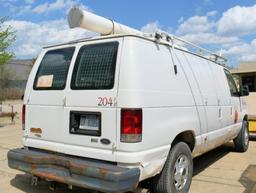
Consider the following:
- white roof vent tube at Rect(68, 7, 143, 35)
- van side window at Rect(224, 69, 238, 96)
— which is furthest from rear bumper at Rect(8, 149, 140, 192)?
van side window at Rect(224, 69, 238, 96)

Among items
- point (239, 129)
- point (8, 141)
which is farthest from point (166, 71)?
point (8, 141)

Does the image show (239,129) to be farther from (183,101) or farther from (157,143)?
(157,143)

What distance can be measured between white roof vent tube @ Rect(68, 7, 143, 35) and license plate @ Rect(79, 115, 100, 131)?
1195 mm

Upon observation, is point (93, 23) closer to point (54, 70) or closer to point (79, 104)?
point (54, 70)

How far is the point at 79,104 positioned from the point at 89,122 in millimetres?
280

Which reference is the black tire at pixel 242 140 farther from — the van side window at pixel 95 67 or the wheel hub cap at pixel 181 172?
the van side window at pixel 95 67

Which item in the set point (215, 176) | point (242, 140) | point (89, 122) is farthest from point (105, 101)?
point (242, 140)

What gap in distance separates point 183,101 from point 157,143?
97 cm

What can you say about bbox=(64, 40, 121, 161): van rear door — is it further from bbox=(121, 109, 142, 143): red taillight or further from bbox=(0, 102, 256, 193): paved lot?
bbox=(0, 102, 256, 193): paved lot

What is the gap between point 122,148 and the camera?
4.28 meters

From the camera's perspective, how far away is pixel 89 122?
4629 millimetres

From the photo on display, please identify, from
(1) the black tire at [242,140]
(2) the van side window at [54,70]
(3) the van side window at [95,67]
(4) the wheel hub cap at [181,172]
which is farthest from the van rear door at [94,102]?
(1) the black tire at [242,140]

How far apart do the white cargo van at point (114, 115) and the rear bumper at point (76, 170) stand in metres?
0.01

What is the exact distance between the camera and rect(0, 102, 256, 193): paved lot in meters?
5.81
